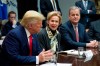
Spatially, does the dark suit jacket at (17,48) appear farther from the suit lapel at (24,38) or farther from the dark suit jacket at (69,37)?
the dark suit jacket at (69,37)

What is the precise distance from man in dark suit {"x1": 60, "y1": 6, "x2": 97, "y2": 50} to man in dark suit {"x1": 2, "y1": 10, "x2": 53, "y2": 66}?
1315mm

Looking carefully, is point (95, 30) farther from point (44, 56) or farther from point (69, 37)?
point (44, 56)

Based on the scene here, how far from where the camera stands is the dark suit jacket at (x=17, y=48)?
289 cm

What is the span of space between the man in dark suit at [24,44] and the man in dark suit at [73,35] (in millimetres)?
1315

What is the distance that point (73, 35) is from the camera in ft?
14.5

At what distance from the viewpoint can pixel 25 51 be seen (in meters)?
3.02

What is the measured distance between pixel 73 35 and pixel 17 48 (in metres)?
1.62

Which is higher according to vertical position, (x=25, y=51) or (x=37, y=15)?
(x=37, y=15)

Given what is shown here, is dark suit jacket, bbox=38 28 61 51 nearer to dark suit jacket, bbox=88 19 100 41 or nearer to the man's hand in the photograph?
the man's hand

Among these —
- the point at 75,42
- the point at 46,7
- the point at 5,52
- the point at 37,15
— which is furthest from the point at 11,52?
the point at 46,7

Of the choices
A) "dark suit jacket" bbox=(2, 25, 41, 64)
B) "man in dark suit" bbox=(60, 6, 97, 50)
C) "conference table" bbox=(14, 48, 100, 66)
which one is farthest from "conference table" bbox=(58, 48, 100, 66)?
"man in dark suit" bbox=(60, 6, 97, 50)

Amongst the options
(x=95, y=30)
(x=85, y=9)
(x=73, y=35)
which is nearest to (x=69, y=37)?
(x=73, y=35)

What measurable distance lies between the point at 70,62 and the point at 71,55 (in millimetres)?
410

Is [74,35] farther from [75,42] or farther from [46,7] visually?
[46,7]
